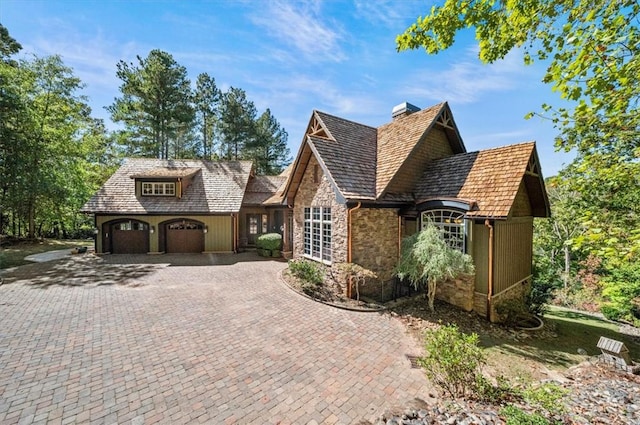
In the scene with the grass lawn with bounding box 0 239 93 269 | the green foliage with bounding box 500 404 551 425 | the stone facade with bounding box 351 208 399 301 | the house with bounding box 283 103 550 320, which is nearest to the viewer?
Result: the green foliage with bounding box 500 404 551 425

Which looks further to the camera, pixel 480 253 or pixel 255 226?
pixel 255 226

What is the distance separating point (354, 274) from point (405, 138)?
7.10 m

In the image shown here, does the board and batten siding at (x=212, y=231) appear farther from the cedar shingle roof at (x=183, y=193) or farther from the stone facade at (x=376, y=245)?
the stone facade at (x=376, y=245)

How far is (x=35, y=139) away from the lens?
18734 millimetres

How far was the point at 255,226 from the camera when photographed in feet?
64.2

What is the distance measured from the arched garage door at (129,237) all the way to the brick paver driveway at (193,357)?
22.9 ft

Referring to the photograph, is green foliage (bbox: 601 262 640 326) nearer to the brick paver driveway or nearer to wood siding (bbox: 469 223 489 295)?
→ wood siding (bbox: 469 223 489 295)

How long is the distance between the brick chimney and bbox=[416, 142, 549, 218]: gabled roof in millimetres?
4863

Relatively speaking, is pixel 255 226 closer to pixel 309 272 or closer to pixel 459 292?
pixel 309 272

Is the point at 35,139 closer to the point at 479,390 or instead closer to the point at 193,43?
the point at 193,43

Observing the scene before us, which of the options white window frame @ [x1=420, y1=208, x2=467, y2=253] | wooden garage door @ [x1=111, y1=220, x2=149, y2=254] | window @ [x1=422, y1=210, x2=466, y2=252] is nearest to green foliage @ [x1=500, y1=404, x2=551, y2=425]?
white window frame @ [x1=420, y1=208, x2=467, y2=253]

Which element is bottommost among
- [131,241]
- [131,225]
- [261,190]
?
[131,241]

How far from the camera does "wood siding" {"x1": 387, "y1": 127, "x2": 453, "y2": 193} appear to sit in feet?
35.4

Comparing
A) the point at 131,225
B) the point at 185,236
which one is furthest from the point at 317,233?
the point at 131,225
